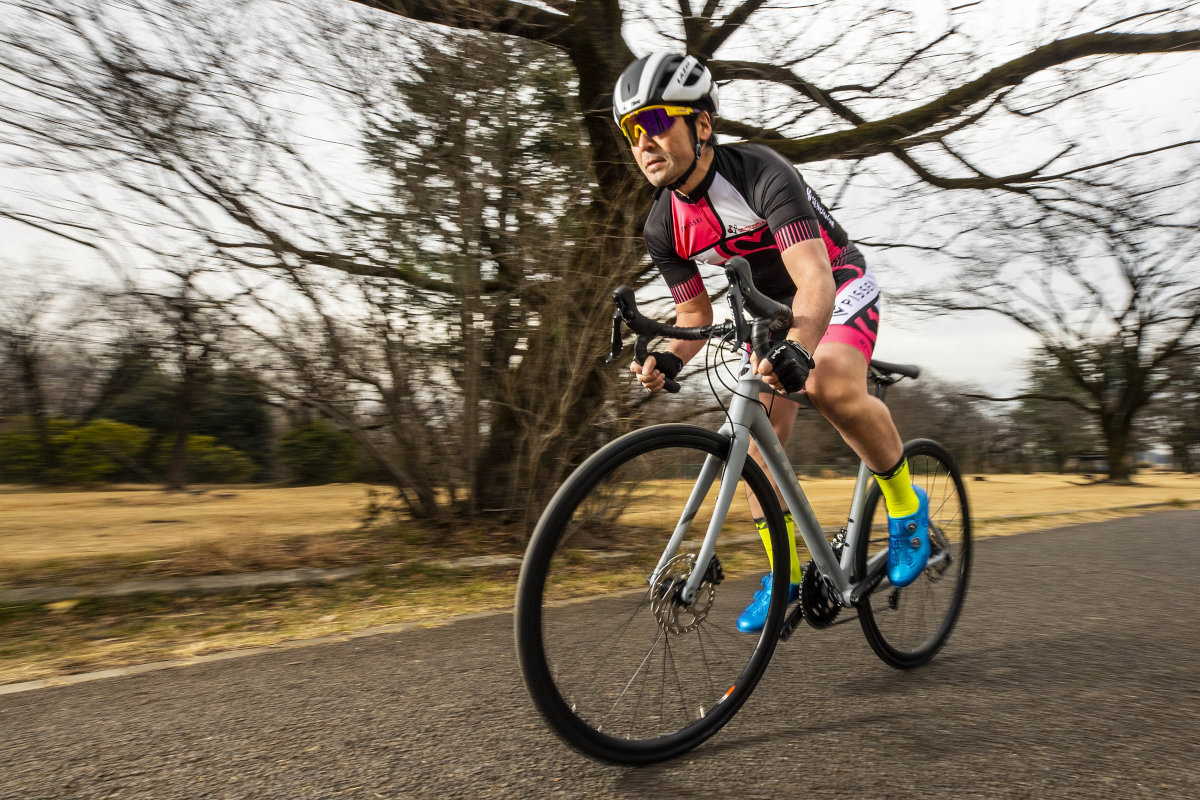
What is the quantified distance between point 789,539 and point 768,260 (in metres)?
1.02

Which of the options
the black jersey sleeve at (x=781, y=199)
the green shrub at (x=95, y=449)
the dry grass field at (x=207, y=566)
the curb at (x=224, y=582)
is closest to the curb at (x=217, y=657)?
the dry grass field at (x=207, y=566)

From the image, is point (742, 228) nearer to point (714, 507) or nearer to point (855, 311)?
point (855, 311)

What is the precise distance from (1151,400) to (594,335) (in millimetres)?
23096

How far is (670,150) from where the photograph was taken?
2553 millimetres

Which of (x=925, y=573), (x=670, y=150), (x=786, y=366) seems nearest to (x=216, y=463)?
(x=670, y=150)

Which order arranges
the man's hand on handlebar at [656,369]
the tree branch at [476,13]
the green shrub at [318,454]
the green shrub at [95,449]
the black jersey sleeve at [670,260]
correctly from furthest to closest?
the green shrub at [95,449]
the green shrub at [318,454]
the tree branch at [476,13]
the black jersey sleeve at [670,260]
the man's hand on handlebar at [656,369]

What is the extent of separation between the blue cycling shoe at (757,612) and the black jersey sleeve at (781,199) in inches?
43.0

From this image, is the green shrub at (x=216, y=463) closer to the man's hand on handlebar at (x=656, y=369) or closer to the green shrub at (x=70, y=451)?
the green shrub at (x=70, y=451)

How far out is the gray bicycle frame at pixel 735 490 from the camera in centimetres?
231

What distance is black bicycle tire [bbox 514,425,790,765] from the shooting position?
1948 millimetres

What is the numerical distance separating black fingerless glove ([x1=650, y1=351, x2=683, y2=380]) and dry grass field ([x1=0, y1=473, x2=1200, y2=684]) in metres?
0.67

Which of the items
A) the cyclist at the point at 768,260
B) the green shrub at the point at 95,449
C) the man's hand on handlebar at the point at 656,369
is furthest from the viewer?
the green shrub at the point at 95,449

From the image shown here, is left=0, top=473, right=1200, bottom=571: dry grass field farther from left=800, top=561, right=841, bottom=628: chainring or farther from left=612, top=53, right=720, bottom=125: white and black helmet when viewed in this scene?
left=612, top=53, right=720, bottom=125: white and black helmet

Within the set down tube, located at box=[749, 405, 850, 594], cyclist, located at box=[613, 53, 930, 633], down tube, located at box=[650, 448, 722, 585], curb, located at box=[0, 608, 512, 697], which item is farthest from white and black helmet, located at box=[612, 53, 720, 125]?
curb, located at box=[0, 608, 512, 697]
